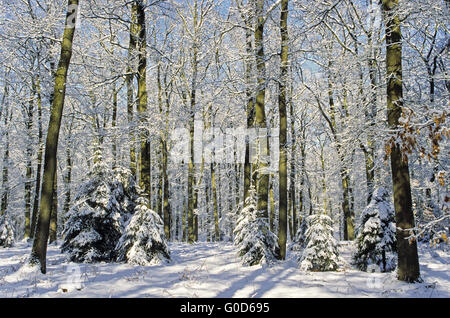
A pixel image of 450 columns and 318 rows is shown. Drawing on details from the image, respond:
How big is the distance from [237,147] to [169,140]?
20.1ft

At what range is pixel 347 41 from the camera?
1945 centimetres

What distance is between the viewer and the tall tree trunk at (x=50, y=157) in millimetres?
7078

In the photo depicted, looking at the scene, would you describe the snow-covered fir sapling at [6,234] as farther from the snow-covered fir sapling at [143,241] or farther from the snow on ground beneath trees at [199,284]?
the snow-covered fir sapling at [143,241]

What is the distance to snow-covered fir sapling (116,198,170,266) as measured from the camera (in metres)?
8.73

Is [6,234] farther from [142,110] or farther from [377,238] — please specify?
[377,238]

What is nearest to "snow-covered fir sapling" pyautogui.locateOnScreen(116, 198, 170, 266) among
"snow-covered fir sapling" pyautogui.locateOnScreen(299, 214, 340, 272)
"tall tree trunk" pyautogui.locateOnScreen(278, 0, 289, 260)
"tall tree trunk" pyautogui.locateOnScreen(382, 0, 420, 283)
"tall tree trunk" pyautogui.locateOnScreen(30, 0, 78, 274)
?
"tall tree trunk" pyautogui.locateOnScreen(30, 0, 78, 274)

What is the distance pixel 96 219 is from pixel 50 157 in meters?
3.23

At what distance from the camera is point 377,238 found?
977 cm

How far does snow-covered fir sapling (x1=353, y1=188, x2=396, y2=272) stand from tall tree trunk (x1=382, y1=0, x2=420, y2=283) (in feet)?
11.1

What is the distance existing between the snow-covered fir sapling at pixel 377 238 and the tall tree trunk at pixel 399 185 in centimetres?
337

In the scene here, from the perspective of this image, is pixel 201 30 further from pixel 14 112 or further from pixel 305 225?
pixel 14 112

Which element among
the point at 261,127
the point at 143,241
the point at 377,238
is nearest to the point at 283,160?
the point at 261,127

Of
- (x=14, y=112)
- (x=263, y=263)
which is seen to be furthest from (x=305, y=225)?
(x=14, y=112)

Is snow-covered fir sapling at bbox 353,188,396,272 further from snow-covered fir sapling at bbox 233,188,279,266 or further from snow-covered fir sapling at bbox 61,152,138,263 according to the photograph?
snow-covered fir sapling at bbox 61,152,138,263
